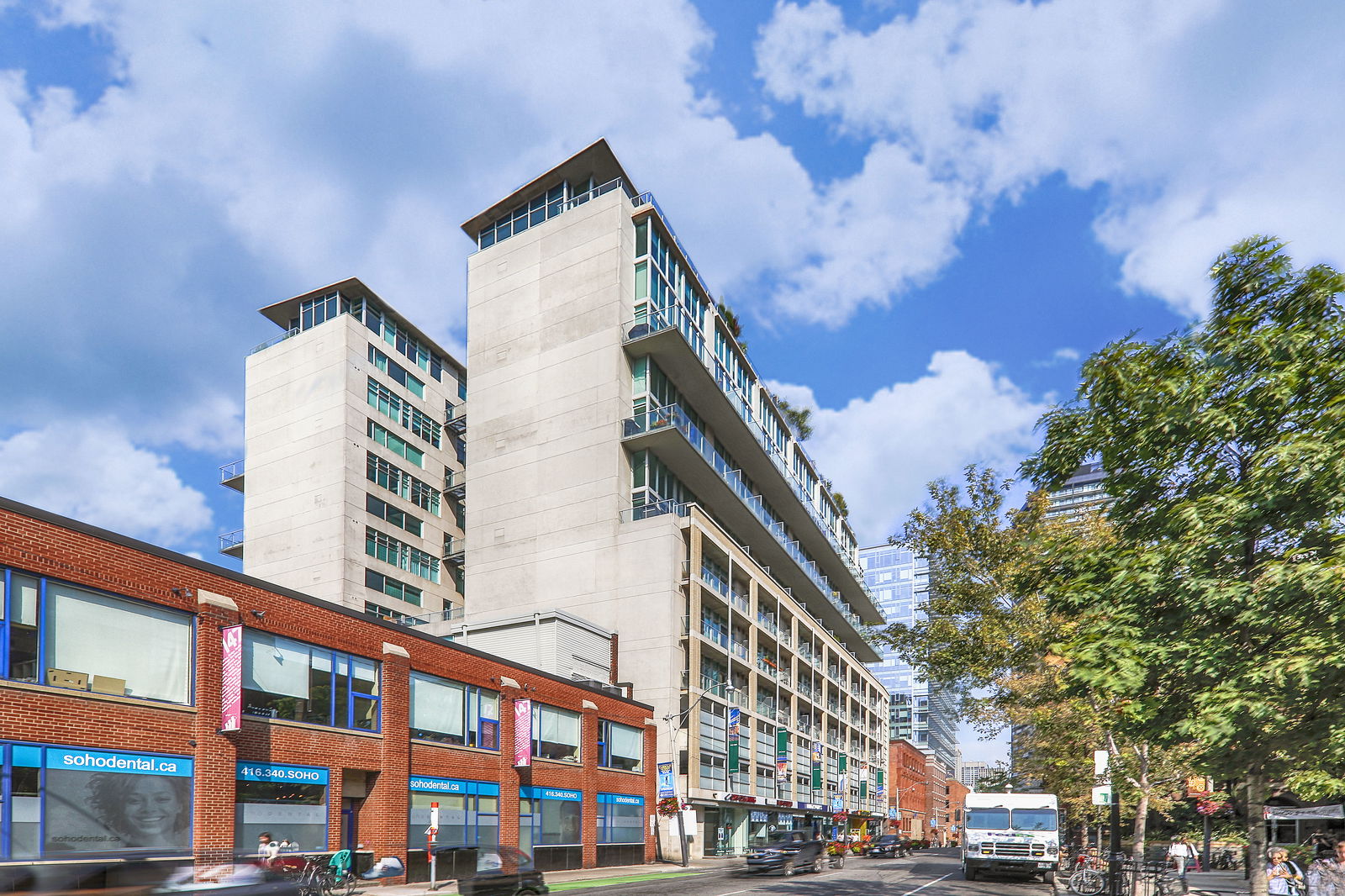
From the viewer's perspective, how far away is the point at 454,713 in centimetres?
3344

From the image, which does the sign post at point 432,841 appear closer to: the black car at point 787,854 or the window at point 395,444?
the black car at point 787,854

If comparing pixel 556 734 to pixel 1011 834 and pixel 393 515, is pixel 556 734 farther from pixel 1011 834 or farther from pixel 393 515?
pixel 393 515

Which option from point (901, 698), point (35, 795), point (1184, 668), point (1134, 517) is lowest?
point (901, 698)

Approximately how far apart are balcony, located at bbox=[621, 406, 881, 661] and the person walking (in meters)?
38.9

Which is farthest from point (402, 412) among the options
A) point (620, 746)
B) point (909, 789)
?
point (909, 789)

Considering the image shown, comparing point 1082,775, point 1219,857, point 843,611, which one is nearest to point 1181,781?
point 1082,775

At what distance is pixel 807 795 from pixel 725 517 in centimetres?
2301

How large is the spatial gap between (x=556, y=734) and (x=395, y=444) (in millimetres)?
37168

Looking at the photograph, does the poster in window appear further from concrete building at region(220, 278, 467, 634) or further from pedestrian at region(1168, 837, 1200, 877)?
concrete building at region(220, 278, 467, 634)

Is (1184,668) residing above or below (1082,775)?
above

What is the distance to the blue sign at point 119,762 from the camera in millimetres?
19688

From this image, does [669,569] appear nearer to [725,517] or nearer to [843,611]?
[725,517]

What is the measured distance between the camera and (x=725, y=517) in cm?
6788

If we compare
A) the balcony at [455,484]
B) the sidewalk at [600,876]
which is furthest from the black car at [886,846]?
the balcony at [455,484]
